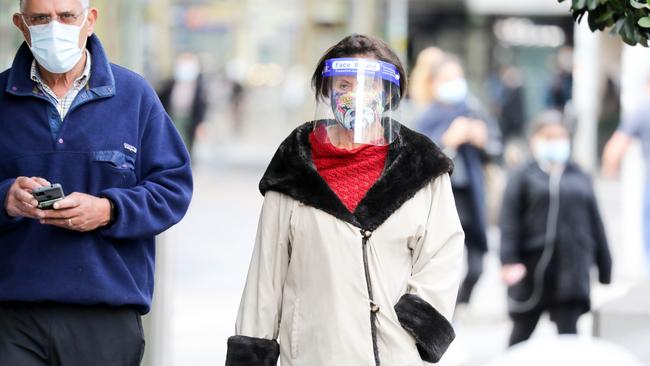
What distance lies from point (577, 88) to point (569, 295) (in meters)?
8.25

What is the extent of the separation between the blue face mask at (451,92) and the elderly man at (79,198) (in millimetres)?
6492

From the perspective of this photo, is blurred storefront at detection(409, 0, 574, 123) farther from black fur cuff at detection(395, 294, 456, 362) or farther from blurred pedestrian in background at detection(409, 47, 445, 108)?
black fur cuff at detection(395, 294, 456, 362)

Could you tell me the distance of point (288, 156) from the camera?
4566 mm

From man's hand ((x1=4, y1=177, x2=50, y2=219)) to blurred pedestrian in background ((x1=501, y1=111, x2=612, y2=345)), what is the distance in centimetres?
498

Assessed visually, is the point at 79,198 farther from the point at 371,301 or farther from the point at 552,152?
the point at 552,152

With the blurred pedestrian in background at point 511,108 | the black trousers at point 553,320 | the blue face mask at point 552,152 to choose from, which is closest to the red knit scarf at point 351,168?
the black trousers at point 553,320

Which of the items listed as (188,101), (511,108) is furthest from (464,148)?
(511,108)

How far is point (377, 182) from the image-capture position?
176 inches

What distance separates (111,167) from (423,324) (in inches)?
43.0

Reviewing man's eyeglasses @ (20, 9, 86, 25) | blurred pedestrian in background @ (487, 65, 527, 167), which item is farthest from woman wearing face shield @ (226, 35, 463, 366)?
blurred pedestrian in background @ (487, 65, 527, 167)

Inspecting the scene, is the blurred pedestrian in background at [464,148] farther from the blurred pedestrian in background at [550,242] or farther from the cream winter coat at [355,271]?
the cream winter coat at [355,271]

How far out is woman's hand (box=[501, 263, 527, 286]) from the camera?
8828 mm

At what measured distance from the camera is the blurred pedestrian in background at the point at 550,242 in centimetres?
867

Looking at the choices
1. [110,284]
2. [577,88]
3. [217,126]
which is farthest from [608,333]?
[217,126]
